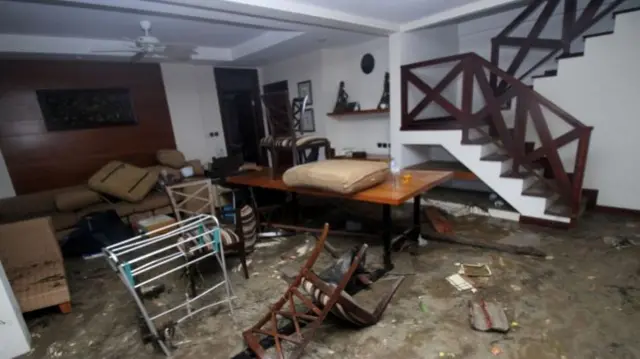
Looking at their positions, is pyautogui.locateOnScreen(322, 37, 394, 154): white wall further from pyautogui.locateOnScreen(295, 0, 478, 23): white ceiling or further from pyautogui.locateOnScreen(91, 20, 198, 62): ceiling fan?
pyautogui.locateOnScreen(91, 20, 198, 62): ceiling fan

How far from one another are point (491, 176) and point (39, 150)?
19.7 ft

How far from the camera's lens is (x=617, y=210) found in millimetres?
3396

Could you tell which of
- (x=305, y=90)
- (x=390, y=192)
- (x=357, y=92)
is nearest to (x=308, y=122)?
(x=305, y=90)

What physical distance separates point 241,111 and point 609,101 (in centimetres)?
594

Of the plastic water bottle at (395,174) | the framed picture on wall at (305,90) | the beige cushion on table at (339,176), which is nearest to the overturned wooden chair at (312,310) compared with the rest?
the beige cushion on table at (339,176)

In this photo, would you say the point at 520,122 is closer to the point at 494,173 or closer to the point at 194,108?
the point at 494,173

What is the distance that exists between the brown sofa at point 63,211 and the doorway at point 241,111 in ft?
7.62

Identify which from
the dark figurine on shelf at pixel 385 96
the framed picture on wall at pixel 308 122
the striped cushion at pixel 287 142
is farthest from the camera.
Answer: the framed picture on wall at pixel 308 122

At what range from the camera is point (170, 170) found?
4.91 m

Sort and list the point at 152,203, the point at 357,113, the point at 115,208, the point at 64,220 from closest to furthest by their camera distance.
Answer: the point at 64,220 → the point at 115,208 → the point at 152,203 → the point at 357,113

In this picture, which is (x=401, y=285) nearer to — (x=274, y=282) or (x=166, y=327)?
(x=274, y=282)

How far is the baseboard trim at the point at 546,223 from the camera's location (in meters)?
3.10

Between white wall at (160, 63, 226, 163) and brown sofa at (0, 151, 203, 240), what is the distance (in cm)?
159

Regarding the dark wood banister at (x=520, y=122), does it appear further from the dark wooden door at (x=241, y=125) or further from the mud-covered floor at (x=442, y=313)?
the dark wooden door at (x=241, y=125)
